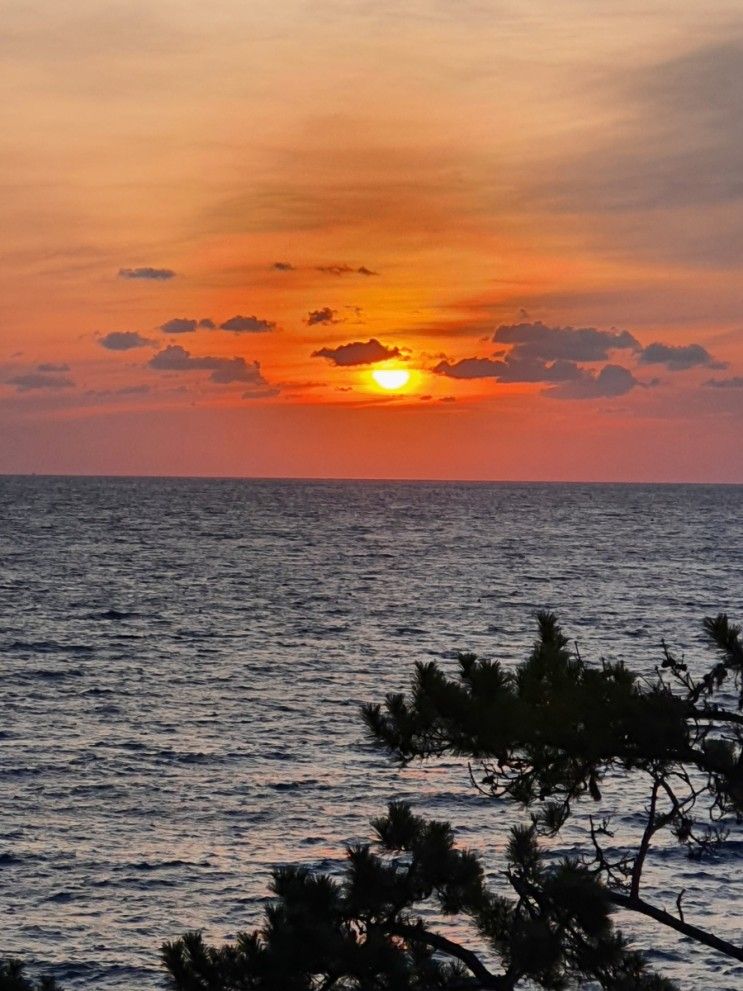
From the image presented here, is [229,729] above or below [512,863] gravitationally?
below

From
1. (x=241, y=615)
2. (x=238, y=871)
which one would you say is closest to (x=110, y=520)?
(x=241, y=615)

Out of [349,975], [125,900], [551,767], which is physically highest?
[551,767]

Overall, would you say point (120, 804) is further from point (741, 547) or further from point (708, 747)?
A: point (741, 547)

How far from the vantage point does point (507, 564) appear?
11775 cm

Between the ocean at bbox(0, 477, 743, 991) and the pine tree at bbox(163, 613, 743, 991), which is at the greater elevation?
the pine tree at bbox(163, 613, 743, 991)

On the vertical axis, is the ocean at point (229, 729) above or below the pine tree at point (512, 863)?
below

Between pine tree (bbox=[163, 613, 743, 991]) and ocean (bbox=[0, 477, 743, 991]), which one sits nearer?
pine tree (bbox=[163, 613, 743, 991])

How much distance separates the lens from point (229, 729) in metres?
40.5

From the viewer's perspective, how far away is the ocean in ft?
80.0

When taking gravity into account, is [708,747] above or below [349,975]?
above

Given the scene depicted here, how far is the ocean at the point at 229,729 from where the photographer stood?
2439 centimetres

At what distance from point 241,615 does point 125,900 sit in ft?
166

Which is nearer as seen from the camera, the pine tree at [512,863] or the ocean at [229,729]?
the pine tree at [512,863]

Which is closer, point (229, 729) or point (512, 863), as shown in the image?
point (512, 863)
